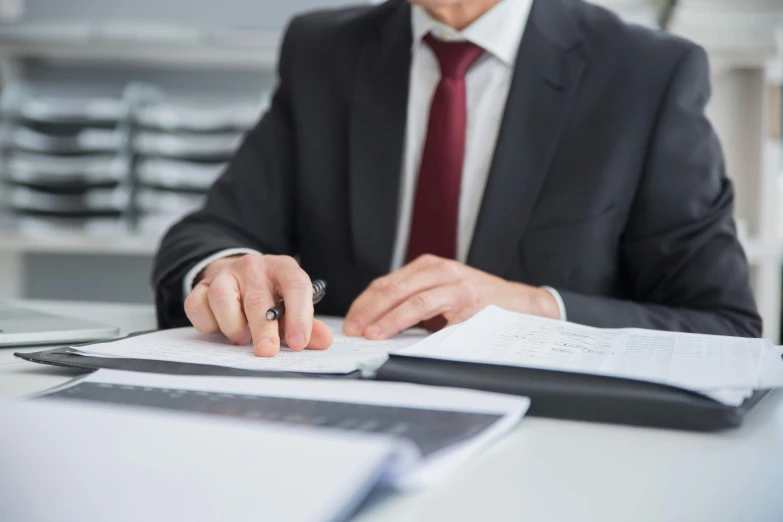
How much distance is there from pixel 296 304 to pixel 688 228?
0.55 meters

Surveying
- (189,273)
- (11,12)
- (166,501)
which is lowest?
(189,273)

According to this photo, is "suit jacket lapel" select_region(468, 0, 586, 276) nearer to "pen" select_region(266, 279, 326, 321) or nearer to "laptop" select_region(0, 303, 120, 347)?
"pen" select_region(266, 279, 326, 321)

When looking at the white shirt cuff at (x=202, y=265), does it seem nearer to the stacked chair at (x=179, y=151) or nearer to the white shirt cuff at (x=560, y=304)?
the white shirt cuff at (x=560, y=304)

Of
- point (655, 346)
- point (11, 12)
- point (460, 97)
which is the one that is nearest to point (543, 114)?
point (460, 97)

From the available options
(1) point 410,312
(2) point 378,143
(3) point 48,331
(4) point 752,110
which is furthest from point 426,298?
(4) point 752,110

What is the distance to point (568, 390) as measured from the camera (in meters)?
0.48

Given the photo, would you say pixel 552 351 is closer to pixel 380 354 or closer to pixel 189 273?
pixel 380 354

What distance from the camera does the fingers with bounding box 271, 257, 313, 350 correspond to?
63cm

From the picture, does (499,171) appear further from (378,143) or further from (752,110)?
(752,110)

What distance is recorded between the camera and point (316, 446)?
0.94ft

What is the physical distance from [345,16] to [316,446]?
3.61ft

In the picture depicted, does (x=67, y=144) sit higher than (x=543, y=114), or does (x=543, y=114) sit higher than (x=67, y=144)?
(x=543, y=114)

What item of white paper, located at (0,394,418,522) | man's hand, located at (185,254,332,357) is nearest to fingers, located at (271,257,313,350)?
man's hand, located at (185,254,332,357)

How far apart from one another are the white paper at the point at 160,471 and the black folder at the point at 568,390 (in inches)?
8.9
